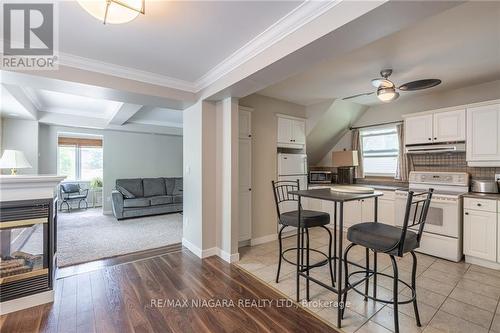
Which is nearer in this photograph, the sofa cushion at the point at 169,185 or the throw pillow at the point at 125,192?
the throw pillow at the point at 125,192

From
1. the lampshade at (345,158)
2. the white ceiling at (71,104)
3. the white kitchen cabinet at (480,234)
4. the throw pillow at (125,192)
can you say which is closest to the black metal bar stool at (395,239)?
the white kitchen cabinet at (480,234)

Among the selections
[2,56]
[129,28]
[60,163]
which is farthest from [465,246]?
[60,163]

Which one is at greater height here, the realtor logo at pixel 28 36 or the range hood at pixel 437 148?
the realtor logo at pixel 28 36

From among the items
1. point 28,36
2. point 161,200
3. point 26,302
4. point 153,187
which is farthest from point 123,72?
point 153,187

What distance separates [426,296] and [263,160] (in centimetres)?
266

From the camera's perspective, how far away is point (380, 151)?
4789mm

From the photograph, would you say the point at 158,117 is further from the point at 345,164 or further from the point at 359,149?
the point at 359,149

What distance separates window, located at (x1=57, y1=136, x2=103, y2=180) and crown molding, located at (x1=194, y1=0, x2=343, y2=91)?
626 cm

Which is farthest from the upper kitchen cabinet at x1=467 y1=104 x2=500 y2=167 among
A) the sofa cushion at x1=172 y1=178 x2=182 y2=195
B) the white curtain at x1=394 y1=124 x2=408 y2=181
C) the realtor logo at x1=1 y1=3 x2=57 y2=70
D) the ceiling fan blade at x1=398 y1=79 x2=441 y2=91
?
the sofa cushion at x1=172 y1=178 x2=182 y2=195

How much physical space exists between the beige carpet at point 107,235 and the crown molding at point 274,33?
2933mm

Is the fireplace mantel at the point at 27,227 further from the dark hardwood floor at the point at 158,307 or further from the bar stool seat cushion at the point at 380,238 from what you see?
the bar stool seat cushion at the point at 380,238

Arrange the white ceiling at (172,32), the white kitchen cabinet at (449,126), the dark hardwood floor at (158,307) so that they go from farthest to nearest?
the white kitchen cabinet at (449,126), the dark hardwood floor at (158,307), the white ceiling at (172,32)

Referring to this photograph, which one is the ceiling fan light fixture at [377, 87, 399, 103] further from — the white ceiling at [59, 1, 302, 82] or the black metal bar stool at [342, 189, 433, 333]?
the white ceiling at [59, 1, 302, 82]

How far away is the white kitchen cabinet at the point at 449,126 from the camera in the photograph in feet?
10.9
